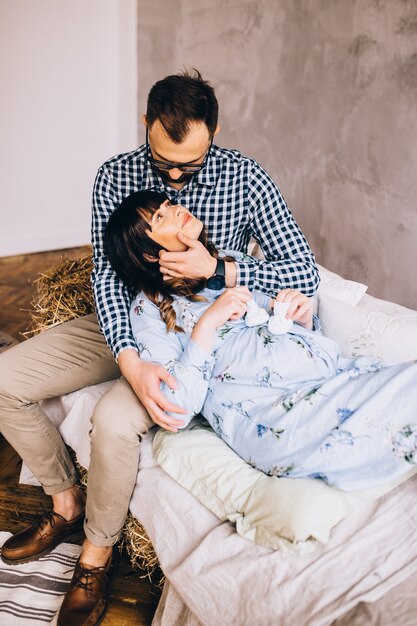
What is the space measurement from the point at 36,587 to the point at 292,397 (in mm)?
977

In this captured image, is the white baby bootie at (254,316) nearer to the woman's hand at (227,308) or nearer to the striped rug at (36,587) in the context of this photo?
the woman's hand at (227,308)

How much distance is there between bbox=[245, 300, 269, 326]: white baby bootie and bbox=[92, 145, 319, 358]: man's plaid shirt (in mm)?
→ 215

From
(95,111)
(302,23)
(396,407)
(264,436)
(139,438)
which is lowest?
(139,438)

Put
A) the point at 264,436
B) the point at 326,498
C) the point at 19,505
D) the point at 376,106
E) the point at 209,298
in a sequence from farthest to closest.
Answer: the point at 376,106 < the point at 19,505 < the point at 209,298 < the point at 264,436 < the point at 326,498

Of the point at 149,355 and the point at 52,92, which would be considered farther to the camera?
the point at 52,92

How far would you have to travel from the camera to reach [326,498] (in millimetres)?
1340

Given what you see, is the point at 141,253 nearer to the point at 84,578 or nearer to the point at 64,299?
the point at 64,299

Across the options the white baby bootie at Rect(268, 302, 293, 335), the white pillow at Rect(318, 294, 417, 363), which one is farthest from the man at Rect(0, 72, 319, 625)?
the white baby bootie at Rect(268, 302, 293, 335)

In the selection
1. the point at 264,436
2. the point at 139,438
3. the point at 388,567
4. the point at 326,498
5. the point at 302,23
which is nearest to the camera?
the point at 388,567

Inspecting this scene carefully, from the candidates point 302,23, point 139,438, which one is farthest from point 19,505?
point 302,23

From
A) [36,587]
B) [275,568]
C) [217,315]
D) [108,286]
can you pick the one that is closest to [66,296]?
[108,286]

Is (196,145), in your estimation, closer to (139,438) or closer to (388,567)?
(139,438)

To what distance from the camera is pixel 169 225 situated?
173 cm

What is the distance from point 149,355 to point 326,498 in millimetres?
620
